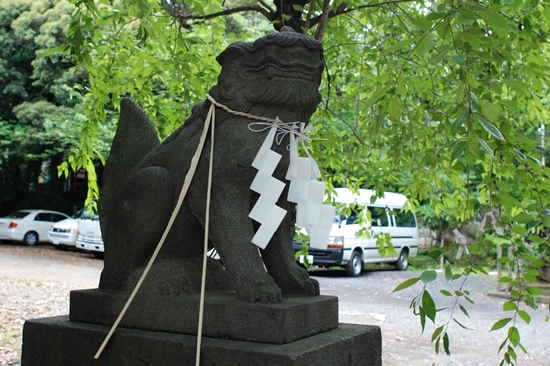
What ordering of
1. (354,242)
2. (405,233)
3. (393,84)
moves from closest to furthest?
(393,84) < (354,242) < (405,233)

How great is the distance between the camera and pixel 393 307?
1005 cm

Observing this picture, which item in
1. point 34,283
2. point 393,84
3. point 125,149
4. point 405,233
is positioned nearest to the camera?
point 393,84

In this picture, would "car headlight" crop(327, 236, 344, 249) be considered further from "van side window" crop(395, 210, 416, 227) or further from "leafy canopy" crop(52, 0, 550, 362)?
"leafy canopy" crop(52, 0, 550, 362)

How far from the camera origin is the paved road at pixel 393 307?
263 inches

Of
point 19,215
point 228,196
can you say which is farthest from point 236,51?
point 19,215

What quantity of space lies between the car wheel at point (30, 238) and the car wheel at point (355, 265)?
989cm

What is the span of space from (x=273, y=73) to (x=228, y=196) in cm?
55

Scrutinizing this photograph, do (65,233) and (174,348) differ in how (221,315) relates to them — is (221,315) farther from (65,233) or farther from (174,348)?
(65,233)

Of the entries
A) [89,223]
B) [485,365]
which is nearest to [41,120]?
[89,223]

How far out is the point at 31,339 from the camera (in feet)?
9.03

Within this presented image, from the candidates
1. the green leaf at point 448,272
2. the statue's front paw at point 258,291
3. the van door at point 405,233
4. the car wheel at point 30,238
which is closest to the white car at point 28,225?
the car wheel at point 30,238

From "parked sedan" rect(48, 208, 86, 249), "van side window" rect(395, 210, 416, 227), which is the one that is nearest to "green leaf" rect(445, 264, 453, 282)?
"van side window" rect(395, 210, 416, 227)

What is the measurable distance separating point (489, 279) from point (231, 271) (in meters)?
13.2

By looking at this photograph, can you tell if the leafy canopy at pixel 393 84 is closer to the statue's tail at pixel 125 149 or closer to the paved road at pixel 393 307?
the statue's tail at pixel 125 149
